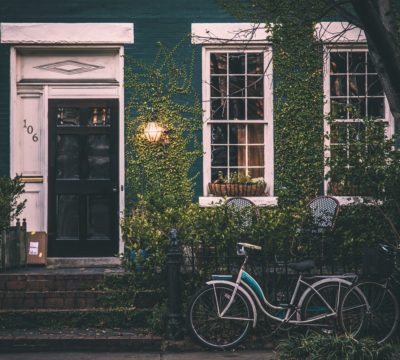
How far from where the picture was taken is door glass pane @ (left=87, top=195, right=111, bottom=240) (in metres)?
12.7

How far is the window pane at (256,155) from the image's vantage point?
12.8m

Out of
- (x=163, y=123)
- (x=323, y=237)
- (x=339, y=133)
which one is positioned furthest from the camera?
(x=163, y=123)

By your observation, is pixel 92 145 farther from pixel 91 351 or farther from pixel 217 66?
pixel 91 351

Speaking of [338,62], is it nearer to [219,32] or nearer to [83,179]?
[219,32]

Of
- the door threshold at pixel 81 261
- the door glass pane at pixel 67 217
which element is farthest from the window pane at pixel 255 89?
the door threshold at pixel 81 261

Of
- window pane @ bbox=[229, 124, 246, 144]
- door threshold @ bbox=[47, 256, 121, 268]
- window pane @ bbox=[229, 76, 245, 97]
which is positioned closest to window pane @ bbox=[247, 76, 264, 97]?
window pane @ bbox=[229, 76, 245, 97]

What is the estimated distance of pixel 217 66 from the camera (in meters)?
12.8

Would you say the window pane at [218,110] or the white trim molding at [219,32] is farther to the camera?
the window pane at [218,110]

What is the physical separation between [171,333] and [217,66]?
484 cm

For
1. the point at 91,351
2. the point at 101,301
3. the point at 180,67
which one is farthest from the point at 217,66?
the point at 91,351

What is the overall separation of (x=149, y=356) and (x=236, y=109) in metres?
4.95

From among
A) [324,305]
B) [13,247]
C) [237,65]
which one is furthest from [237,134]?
[324,305]

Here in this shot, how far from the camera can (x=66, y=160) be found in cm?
1275

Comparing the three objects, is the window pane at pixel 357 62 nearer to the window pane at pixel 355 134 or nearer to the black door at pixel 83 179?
the window pane at pixel 355 134
